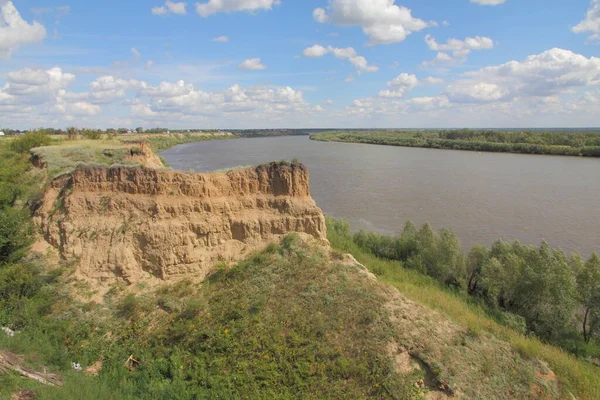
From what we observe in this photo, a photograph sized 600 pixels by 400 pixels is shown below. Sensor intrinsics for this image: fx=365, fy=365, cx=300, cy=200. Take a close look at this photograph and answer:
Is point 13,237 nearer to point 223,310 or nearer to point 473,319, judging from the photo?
point 223,310

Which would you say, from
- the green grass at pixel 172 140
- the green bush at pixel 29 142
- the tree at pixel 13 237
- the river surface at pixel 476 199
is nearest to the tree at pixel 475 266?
the river surface at pixel 476 199

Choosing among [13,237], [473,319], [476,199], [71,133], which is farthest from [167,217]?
[476,199]

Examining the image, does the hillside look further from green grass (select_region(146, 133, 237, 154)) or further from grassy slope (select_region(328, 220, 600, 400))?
green grass (select_region(146, 133, 237, 154))

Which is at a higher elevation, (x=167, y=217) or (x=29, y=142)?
(x=29, y=142)

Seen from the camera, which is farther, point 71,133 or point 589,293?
point 71,133

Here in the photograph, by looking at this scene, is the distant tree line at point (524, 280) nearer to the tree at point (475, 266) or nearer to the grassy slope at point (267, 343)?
the tree at point (475, 266)

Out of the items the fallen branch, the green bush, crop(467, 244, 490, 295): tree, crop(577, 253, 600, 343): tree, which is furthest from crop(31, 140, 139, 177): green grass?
crop(577, 253, 600, 343): tree
